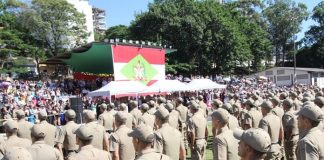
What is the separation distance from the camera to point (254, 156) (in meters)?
4.29

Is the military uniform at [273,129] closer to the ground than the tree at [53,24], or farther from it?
closer to the ground

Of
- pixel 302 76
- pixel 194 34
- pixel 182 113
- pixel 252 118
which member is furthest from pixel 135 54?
pixel 302 76

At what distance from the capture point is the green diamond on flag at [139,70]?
2848 cm

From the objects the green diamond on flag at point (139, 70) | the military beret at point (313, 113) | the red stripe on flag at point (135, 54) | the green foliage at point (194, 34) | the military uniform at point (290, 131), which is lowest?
the military uniform at point (290, 131)

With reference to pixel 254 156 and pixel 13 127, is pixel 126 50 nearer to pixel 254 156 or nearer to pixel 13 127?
pixel 13 127

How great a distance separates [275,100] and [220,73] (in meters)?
44.4

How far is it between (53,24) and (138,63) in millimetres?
23507

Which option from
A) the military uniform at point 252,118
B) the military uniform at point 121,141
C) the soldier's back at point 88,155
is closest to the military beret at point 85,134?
the soldier's back at point 88,155

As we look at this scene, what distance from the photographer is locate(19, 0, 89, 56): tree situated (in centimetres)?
4912

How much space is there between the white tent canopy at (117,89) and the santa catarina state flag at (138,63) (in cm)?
506

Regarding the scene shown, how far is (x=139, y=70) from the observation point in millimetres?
29828

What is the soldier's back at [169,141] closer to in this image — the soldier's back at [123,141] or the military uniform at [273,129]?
the soldier's back at [123,141]

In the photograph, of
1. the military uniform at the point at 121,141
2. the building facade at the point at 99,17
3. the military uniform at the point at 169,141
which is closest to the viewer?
the military uniform at the point at 169,141

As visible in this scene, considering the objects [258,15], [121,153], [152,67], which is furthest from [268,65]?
Answer: [121,153]
